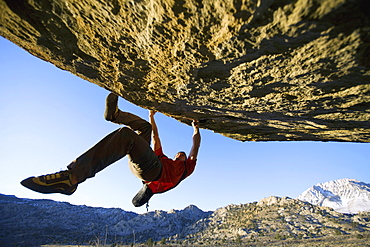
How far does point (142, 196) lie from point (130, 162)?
27.5 inches

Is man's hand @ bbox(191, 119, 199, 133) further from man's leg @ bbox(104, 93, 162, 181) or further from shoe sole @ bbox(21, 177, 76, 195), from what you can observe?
shoe sole @ bbox(21, 177, 76, 195)

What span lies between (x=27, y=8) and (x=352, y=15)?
7.67 ft

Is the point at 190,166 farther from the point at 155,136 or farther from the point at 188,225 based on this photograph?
the point at 188,225

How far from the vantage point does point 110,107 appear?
9.95 feet

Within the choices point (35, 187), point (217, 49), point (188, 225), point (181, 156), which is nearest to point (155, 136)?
point (181, 156)

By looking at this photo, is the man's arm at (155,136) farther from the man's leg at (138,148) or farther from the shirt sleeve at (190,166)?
the shirt sleeve at (190,166)

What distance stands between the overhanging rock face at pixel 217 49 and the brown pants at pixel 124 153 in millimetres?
424

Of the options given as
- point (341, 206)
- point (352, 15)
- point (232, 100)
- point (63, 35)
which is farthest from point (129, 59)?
point (341, 206)

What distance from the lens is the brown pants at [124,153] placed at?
8.30ft

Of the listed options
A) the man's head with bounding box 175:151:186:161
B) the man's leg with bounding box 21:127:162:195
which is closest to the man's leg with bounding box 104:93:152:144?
the man's leg with bounding box 21:127:162:195

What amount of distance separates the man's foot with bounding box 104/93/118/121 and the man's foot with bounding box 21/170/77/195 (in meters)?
0.91

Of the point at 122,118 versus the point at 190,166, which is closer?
the point at 122,118

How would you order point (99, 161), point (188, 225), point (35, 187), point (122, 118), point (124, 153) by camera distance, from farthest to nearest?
1. point (188, 225)
2. point (122, 118)
3. point (124, 153)
4. point (99, 161)
5. point (35, 187)

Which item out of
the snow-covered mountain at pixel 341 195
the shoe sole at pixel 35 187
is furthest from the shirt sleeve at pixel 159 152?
the snow-covered mountain at pixel 341 195
